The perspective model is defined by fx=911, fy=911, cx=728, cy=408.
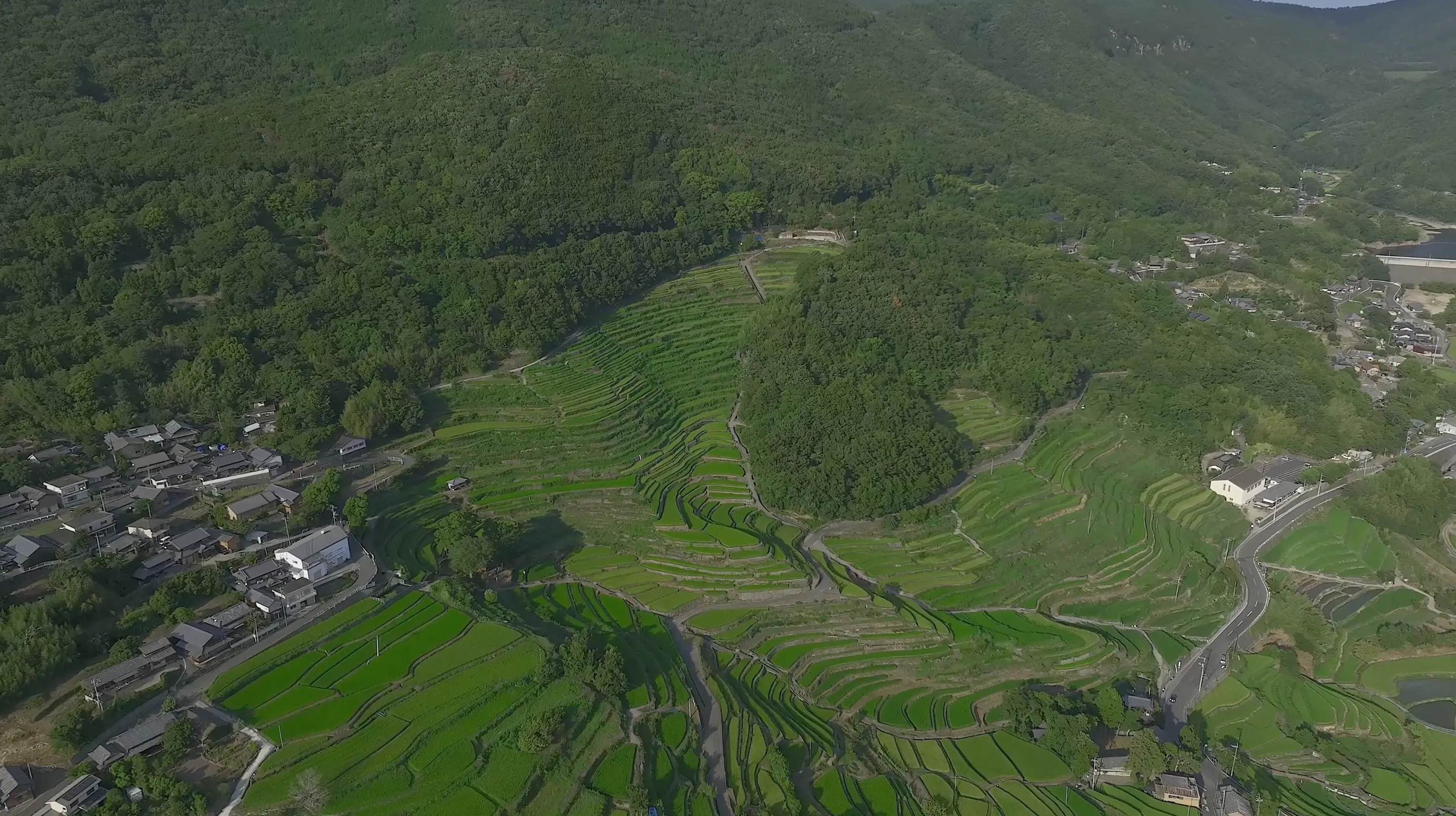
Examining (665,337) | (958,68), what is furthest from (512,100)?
(958,68)

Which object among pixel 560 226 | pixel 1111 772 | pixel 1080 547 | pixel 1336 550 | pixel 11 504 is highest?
pixel 560 226

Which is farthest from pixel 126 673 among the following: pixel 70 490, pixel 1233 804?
pixel 1233 804

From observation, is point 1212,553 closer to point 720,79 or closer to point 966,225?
point 966,225

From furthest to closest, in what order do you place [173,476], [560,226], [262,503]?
[560,226], [173,476], [262,503]

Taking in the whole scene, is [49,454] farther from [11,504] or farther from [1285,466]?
[1285,466]

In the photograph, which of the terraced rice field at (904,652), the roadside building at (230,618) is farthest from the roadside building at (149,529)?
the terraced rice field at (904,652)

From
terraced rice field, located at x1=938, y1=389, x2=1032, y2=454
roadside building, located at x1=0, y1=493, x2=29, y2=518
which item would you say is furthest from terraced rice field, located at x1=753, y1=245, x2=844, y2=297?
roadside building, located at x1=0, y1=493, x2=29, y2=518

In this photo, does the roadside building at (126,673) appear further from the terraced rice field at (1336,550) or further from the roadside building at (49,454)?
the terraced rice field at (1336,550)
